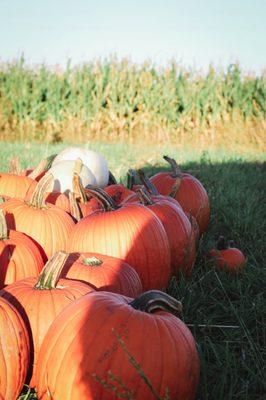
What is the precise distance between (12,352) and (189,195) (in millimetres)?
2304

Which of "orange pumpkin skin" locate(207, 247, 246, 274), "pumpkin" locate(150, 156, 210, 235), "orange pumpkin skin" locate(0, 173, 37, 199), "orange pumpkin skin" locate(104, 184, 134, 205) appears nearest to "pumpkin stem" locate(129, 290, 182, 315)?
"orange pumpkin skin" locate(207, 247, 246, 274)

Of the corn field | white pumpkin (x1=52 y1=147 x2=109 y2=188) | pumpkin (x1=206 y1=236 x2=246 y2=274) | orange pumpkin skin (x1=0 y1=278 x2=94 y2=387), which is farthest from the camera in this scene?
the corn field

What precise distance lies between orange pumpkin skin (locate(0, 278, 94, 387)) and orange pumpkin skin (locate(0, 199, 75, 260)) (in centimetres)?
71

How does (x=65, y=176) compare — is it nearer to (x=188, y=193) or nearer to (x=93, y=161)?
(x=93, y=161)

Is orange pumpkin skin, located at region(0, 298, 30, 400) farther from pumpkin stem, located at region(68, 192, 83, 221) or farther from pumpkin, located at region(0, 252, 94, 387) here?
pumpkin stem, located at region(68, 192, 83, 221)

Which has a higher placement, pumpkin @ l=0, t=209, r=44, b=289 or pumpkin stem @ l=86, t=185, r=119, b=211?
pumpkin stem @ l=86, t=185, r=119, b=211

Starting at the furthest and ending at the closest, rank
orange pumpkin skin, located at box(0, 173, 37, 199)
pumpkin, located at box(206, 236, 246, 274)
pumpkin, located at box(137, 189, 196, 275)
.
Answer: orange pumpkin skin, located at box(0, 173, 37, 199), pumpkin, located at box(206, 236, 246, 274), pumpkin, located at box(137, 189, 196, 275)

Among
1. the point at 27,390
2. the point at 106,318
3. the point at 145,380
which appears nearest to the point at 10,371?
the point at 27,390

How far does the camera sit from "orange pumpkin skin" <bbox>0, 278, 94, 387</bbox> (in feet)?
5.51

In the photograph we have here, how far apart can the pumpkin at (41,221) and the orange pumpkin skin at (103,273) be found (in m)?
0.39

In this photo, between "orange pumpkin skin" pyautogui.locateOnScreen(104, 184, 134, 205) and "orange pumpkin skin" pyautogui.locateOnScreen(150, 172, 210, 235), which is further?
"orange pumpkin skin" pyautogui.locateOnScreen(150, 172, 210, 235)

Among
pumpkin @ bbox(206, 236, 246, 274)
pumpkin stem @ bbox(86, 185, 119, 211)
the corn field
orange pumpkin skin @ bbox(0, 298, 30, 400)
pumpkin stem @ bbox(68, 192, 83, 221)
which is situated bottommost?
pumpkin @ bbox(206, 236, 246, 274)

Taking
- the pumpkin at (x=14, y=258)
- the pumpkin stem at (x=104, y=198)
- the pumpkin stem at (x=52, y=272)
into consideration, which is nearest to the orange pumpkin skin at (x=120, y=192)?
the pumpkin stem at (x=104, y=198)

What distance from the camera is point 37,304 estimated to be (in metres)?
1.71
